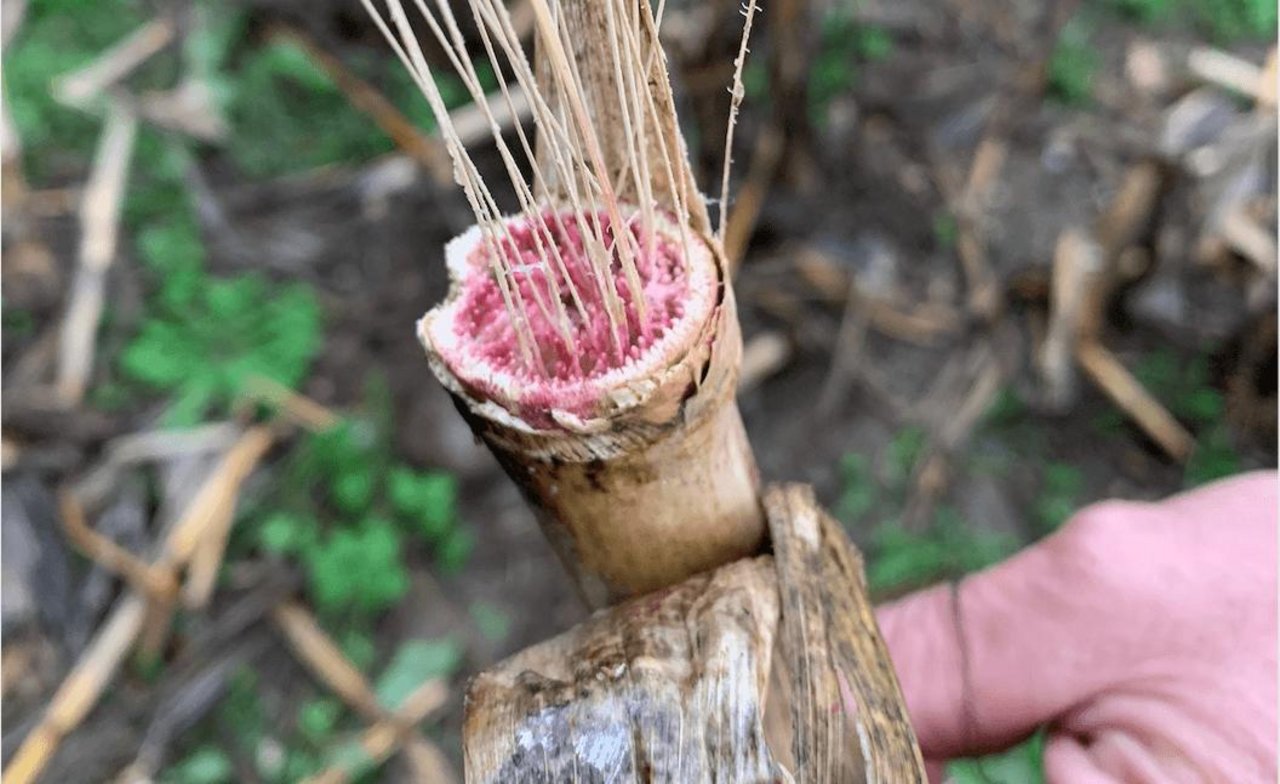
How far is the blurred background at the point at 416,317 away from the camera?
→ 1933 millimetres

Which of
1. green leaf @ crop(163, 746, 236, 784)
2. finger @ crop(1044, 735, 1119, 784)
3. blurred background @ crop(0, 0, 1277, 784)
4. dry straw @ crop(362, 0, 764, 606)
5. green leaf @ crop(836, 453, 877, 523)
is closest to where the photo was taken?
dry straw @ crop(362, 0, 764, 606)

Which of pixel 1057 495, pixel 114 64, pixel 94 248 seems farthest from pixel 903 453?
pixel 114 64

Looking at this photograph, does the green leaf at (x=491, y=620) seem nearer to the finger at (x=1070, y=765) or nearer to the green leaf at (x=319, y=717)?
the green leaf at (x=319, y=717)

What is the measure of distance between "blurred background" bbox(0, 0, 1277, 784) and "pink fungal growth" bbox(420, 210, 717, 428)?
4.00 feet

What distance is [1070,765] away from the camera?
3.50ft

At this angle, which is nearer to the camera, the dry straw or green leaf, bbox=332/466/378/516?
the dry straw

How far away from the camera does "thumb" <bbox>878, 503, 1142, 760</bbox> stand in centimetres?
113

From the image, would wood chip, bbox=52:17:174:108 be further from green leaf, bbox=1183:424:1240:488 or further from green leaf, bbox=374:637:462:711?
green leaf, bbox=1183:424:1240:488

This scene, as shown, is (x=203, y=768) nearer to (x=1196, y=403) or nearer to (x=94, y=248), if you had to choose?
(x=94, y=248)

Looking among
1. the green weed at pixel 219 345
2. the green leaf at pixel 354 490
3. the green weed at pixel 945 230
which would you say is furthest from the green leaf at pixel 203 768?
the green weed at pixel 945 230

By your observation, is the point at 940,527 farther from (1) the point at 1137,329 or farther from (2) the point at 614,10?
(2) the point at 614,10

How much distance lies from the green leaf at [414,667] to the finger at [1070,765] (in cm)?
117

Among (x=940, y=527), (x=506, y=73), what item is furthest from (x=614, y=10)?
(x=940, y=527)

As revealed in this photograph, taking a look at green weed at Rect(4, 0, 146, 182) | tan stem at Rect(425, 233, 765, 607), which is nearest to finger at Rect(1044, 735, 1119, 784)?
tan stem at Rect(425, 233, 765, 607)
